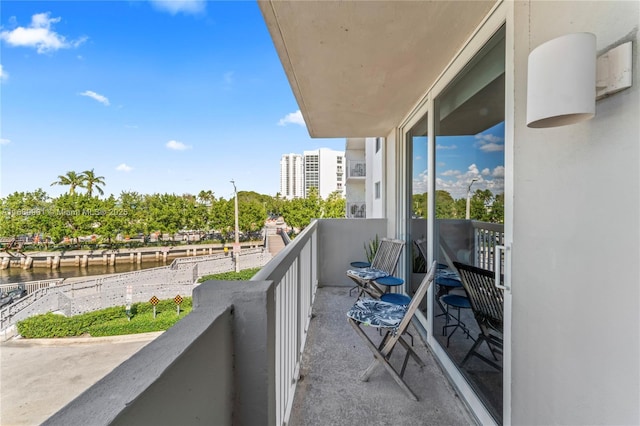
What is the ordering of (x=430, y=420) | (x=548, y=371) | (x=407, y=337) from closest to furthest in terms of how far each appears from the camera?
(x=548, y=371), (x=430, y=420), (x=407, y=337)

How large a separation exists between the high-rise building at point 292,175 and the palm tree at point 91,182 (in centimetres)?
3572

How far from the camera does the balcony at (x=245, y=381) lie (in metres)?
0.49

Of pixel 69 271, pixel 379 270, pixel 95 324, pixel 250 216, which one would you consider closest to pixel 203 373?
pixel 379 270

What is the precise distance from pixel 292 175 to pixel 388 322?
64421 millimetres

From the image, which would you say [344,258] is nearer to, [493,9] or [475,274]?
[475,274]

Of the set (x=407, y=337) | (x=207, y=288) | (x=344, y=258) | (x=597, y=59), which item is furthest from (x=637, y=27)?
(x=344, y=258)

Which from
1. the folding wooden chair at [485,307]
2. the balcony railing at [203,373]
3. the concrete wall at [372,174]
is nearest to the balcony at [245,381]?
the balcony railing at [203,373]

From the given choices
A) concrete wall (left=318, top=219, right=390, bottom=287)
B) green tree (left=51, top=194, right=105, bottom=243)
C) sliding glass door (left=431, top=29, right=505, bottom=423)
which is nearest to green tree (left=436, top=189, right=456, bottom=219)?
sliding glass door (left=431, top=29, right=505, bottom=423)

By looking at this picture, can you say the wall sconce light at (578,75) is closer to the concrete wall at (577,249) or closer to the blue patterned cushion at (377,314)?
the concrete wall at (577,249)

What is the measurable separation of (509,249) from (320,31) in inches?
70.0

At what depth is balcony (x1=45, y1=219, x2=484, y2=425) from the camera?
0.49 meters

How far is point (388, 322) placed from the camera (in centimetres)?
205

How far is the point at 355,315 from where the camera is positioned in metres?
Answer: 2.18

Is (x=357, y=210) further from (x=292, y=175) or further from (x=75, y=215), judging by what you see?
(x=292, y=175)
